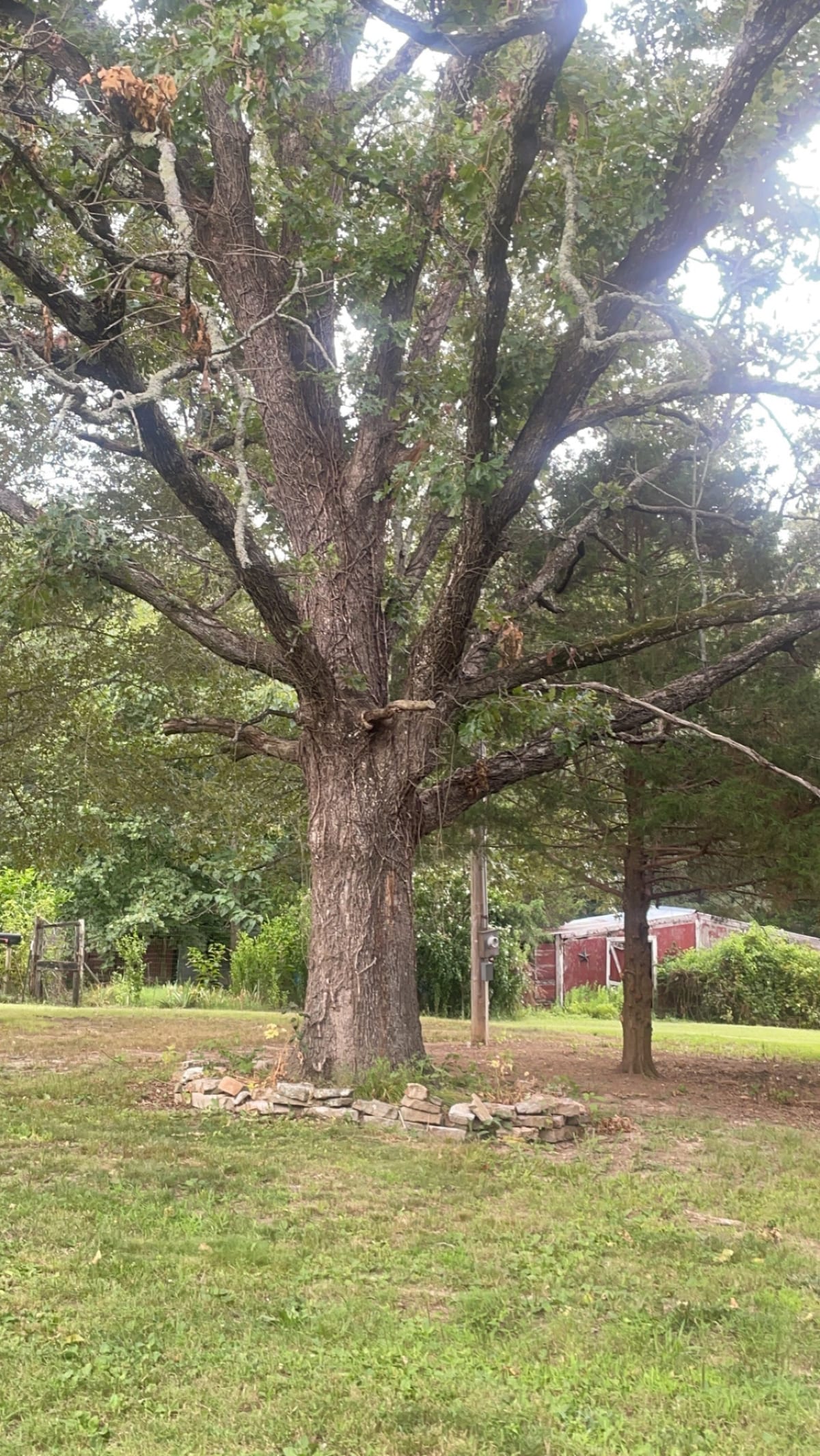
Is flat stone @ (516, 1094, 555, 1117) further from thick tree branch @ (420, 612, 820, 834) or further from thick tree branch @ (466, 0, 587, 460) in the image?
thick tree branch @ (466, 0, 587, 460)

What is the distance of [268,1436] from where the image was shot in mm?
2795

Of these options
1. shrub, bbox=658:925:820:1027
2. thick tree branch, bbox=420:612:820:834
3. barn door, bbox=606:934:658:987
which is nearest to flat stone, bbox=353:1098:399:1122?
thick tree branch, bbox=420:612:820:834

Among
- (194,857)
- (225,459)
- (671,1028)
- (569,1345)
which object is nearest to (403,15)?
(225,459)

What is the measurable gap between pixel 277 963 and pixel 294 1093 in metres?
11.2

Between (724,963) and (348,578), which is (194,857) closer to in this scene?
(348,578)

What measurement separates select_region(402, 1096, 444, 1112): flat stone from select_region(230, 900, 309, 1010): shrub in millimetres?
11286

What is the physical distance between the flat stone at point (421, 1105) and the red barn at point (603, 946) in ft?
50.9

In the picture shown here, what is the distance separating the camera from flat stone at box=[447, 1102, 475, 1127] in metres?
6.85

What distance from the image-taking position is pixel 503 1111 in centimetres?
704

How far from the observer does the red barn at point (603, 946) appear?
928 inches

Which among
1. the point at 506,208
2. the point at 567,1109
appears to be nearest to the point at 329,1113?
the point at 567,1109

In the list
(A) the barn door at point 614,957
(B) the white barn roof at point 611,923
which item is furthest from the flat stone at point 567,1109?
(A) the barn door at point 614,957

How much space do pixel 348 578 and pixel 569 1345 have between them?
589 cm

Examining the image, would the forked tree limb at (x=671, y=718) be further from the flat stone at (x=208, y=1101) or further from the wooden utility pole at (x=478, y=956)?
the wooden utility pole at (x=478, y=956)
